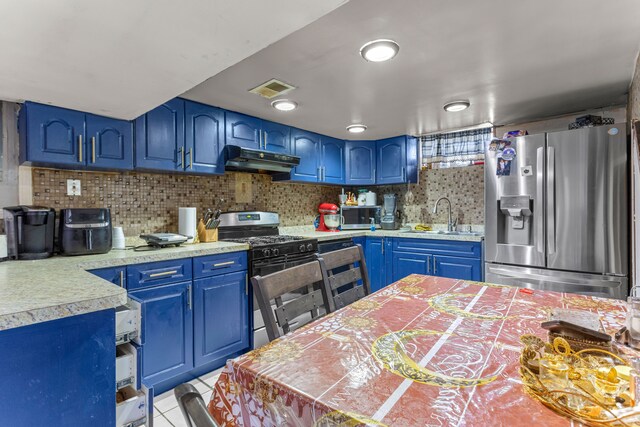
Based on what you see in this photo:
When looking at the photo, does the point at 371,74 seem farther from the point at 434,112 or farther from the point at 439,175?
the point at 439,175

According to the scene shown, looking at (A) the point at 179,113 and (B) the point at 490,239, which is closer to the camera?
(A) the point at 179,113

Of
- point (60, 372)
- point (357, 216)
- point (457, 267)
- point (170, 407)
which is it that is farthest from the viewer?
point (357, 216)

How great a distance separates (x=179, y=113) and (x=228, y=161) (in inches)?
20.5

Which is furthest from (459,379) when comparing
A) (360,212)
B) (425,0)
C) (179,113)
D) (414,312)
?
(360,212)

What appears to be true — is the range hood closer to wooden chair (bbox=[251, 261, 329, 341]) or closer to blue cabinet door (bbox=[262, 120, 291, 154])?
blue cabinet door (bbox=[262, 120, 291, 154])

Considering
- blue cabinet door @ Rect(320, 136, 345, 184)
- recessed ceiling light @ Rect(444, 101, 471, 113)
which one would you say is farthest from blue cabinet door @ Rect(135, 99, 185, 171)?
recessed ceiling light @ Rect(444, 101, 471, 113)

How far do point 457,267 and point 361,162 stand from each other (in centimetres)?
173

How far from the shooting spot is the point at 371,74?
215cm

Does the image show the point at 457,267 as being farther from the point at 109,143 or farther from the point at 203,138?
the point at 109,143

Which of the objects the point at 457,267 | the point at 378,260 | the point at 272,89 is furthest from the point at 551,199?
the point at 272,89

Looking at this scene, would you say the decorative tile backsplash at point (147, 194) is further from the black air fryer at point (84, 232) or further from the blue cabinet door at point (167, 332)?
the blue cabinet door at point (167, 332)

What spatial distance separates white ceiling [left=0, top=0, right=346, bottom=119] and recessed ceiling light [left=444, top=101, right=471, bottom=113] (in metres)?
1.93

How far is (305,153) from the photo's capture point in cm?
360

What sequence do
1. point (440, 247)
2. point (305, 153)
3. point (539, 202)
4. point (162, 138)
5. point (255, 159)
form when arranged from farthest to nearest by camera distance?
point (305, 153) → point (440, 247) → point (255, 159) → point (539, 202) → point (162, 138)
